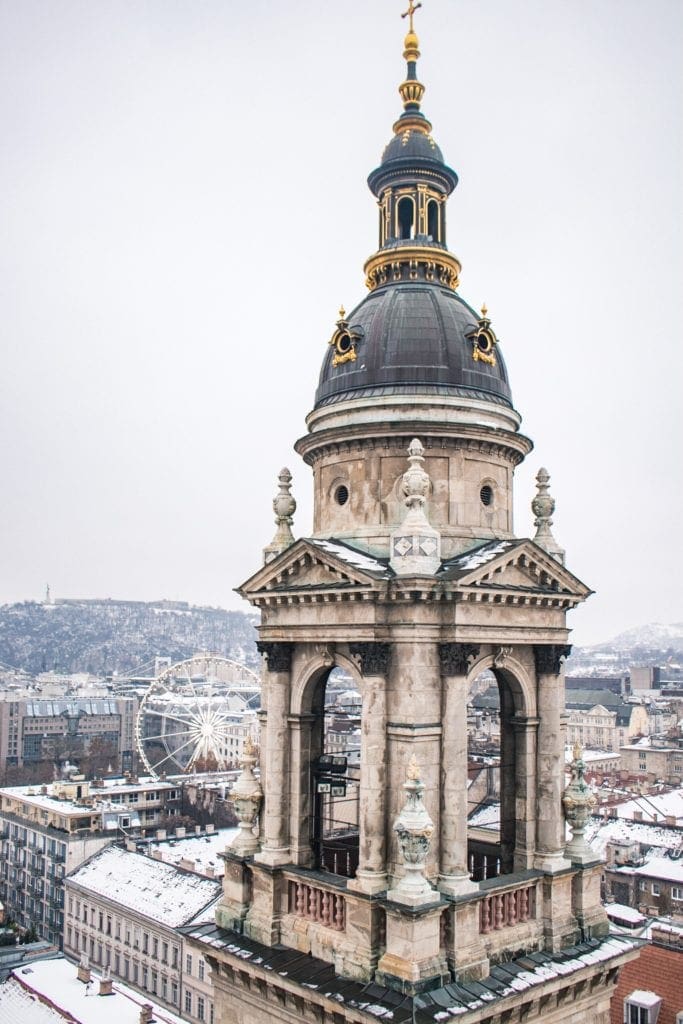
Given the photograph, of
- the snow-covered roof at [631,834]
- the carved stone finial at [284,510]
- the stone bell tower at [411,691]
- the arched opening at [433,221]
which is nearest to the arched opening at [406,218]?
the stone bell tower at [411,691]

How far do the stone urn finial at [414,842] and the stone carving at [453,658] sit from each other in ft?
6.89

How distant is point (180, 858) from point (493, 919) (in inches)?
3139

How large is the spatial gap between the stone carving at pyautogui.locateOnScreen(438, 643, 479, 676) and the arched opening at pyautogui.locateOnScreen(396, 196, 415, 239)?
10.7m

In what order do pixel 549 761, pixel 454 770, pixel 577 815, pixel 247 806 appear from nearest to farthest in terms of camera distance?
pixel 454 770 < pixel 549 761 < pixel 577 815 < pixel 247 806

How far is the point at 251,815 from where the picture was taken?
80.1 feet

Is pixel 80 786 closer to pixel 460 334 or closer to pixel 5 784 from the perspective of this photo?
pixel 5 784

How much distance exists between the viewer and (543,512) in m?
25.7

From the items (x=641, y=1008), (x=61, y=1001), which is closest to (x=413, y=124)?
(x=641, y=1008)

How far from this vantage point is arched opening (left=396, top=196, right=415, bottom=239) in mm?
26141

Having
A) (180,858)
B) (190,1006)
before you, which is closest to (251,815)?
(190,1006)

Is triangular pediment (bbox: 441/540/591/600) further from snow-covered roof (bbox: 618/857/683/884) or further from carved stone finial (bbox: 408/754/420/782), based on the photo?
snow-covered roof (bbox: 618/857/683/884)

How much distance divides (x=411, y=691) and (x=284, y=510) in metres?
6.94

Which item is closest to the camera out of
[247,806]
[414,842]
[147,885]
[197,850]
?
[414,842]

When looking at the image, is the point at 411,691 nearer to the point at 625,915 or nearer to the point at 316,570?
the point at 316,570
